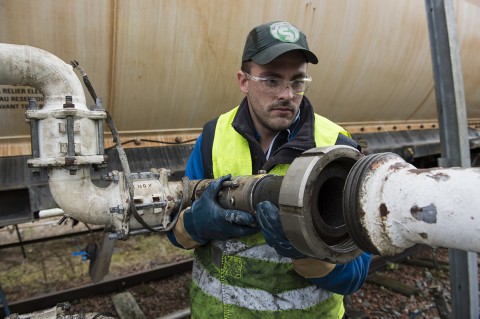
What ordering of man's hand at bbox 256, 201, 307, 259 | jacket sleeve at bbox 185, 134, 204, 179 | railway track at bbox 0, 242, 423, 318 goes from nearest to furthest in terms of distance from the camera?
man's hand at bbox 256, 201, 307, 259, jacket sleeve at bbox 185, 134, 204, 179, railway track at bbox 0, 242, 423, 318

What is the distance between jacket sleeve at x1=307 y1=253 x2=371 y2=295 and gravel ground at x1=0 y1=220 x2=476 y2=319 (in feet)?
6.20

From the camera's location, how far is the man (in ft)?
5.03

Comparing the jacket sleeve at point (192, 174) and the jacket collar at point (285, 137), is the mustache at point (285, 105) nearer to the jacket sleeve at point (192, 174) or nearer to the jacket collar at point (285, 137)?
the jacket collar at point (285, 137)

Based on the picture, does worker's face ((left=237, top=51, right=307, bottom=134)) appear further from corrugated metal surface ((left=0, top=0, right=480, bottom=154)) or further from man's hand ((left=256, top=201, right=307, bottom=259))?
corrugated metal surface ((left=0, top=0, right=480, bottom=154))

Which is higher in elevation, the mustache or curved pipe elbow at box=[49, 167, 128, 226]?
the mustache

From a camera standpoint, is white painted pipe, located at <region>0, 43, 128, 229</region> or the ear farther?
the ear

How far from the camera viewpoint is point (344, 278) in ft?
4.92

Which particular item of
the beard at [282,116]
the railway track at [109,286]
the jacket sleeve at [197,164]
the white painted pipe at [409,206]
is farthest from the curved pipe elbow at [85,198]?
the railway track at [109,286]

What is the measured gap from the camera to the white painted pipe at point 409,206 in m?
0.76

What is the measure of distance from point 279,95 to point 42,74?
99 cm

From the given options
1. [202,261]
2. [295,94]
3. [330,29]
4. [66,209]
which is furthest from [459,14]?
[66,209]

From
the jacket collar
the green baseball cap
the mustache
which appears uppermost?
the green baseball cap

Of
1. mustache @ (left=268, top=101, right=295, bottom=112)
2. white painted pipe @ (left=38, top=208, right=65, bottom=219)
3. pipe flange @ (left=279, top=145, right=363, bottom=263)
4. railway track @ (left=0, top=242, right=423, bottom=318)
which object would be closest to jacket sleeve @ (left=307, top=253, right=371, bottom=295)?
pipe flange @ (left=279, top=145, right=363, bottom=263)

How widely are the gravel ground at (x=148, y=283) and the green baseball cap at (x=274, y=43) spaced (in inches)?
99.6
